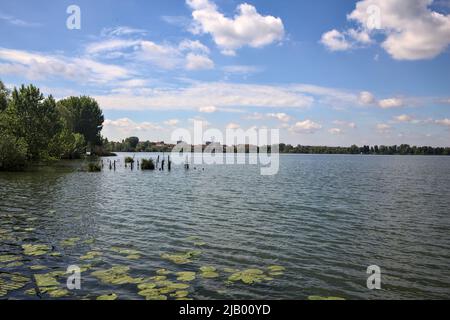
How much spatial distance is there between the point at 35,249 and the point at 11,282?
3929 mm

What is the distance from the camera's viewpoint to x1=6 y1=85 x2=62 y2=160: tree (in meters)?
65.4

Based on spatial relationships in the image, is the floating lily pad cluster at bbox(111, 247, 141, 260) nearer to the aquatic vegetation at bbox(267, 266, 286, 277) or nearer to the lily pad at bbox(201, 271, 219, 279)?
the lily pad at bbox(201, 271, 219, 279)

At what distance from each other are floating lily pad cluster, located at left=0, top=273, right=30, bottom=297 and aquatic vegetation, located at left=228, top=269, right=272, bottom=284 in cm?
685

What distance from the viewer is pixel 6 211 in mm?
23672

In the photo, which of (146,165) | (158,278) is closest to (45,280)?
(158,278)

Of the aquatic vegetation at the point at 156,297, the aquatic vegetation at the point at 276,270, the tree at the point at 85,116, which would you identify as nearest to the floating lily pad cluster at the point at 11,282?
the aquatic vegetation at the point at 156,297

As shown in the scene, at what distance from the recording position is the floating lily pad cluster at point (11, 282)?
1097 centimetres

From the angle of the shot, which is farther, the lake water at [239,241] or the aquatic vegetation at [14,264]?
the aquatic vegetation at [14,264]

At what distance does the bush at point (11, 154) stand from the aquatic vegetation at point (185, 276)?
4956 centimetres

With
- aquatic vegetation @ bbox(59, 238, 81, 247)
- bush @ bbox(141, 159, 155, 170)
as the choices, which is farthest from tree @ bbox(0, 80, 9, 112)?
aquatic vegetation @ bbox(59, 238, 81, 247)

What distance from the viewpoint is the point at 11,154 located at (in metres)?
53.5

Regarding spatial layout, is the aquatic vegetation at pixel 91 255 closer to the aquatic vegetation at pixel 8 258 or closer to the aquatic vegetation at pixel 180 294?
the aquatic vegetation at pixel 8 258

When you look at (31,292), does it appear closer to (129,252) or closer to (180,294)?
(180,294)
